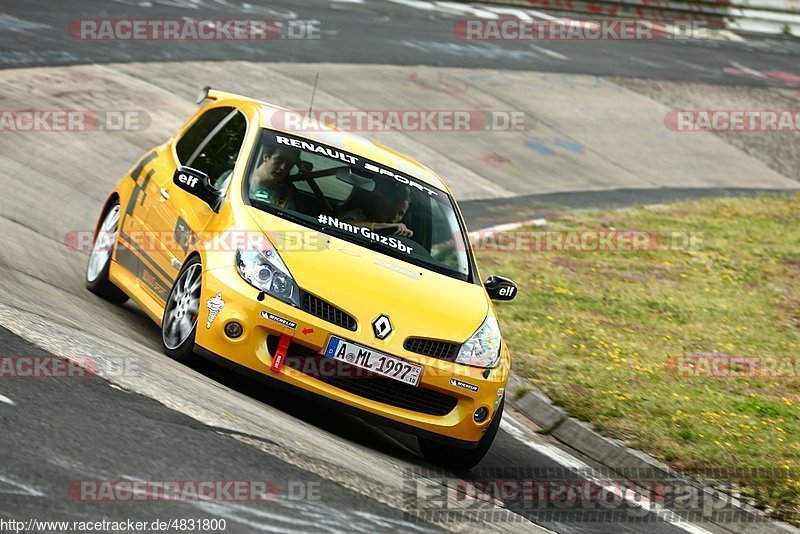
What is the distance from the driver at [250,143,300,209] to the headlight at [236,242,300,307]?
2.49 feet

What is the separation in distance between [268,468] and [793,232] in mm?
14401

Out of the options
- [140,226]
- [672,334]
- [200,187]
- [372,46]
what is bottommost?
[672,334]

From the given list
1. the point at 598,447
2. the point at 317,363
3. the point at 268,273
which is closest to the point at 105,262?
the point at 268,273

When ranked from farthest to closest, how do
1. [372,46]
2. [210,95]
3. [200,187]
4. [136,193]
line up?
[372,46], [210,95], [136,193], [200,187]

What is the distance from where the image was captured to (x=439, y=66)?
979 inches

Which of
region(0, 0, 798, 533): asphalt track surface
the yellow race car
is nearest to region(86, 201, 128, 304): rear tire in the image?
the yellow race car

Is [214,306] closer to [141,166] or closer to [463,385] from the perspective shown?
[463,385]

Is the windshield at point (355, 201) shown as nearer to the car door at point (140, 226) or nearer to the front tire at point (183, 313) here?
the front tire at point (183, 313)

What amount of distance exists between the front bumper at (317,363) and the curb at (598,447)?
173 centimetres

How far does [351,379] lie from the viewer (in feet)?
24.0

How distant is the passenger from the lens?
8.51 m

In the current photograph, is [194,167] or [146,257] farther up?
[194,167]

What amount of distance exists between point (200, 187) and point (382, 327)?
1.73m

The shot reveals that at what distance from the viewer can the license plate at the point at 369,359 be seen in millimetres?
7238
